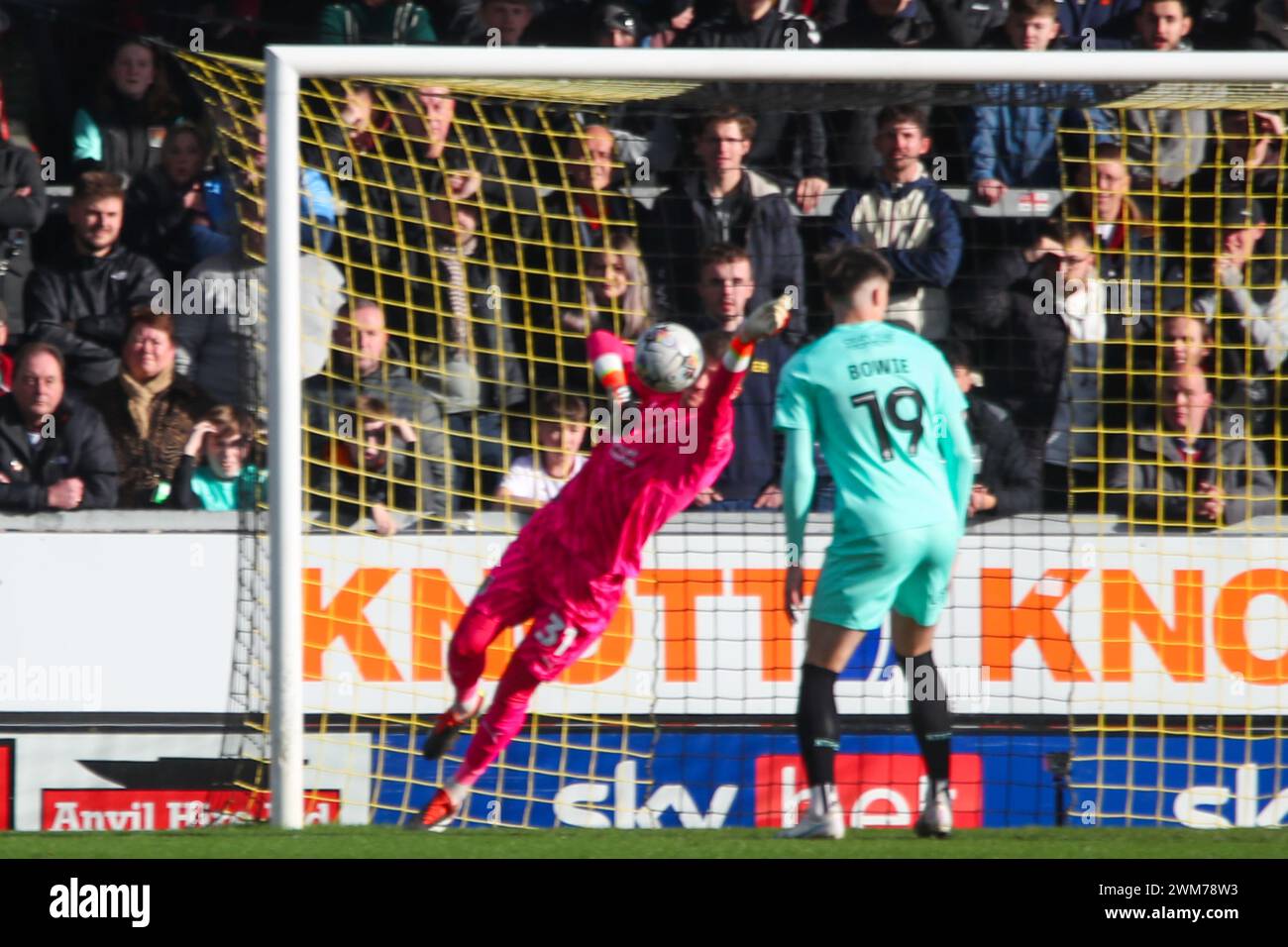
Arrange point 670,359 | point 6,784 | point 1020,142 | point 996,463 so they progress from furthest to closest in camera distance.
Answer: point 1020,142, point 996,463, point 6,784, point 670,359

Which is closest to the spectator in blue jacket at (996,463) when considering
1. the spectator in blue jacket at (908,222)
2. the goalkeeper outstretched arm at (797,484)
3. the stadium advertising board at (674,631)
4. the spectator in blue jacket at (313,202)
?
the stadium advertising board at (674,631)

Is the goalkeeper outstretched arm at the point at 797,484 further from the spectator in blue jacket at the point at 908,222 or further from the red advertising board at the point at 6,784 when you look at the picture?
the red advertising board at the point at 6,784

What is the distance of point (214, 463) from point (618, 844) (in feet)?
8.70

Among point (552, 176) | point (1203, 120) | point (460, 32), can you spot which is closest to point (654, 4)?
point (460, 32)

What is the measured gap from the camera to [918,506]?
4324mm

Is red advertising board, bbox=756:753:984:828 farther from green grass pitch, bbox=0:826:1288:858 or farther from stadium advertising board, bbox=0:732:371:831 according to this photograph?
stadium advertising board, bbox=0:732:371:831

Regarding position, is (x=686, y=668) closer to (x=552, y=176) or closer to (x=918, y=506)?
(x=918, y=506)

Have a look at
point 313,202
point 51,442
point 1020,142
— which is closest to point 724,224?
point 1020,142

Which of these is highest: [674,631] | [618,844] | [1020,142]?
[1020,142]

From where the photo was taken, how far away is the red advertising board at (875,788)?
Result: 18.2 feet

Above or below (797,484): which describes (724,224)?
above

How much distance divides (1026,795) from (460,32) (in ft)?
13.4

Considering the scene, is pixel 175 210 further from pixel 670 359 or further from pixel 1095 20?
pixel 1095 20

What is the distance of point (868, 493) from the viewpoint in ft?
14.1
